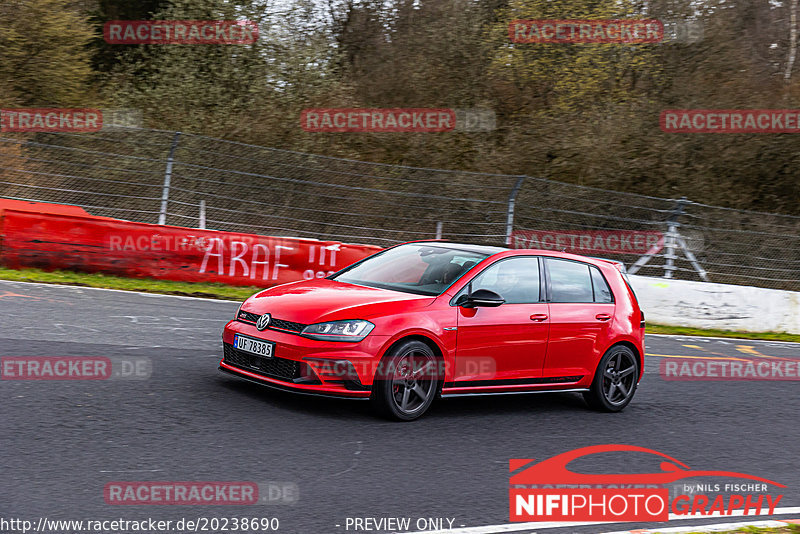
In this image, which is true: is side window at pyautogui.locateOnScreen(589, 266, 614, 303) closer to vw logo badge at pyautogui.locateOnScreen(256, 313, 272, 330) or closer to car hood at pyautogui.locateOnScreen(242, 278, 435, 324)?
car hood at pyautogui.locateOnScreen(242, 278, 435, 324)

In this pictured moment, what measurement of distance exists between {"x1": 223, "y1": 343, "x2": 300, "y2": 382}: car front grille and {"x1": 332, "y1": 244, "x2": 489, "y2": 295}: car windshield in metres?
1.26

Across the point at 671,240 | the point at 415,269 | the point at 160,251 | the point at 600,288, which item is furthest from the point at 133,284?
the point at 671,240

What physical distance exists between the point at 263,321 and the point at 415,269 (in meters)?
1.59

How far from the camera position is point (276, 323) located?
7246 mm

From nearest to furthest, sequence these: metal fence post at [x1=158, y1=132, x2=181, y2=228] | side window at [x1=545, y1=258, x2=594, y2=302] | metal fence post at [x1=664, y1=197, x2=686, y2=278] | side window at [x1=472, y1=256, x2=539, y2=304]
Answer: side window at [x1=472, y1=256, x2=539, y2=304] → side window at [x1=545, y1=258, x2=594, y2=302] → metal fence post at [x1=158, y1=132, x2=181, y2=228] → metal fence post at [x1=664, y1=197, x2=686, y2=278]

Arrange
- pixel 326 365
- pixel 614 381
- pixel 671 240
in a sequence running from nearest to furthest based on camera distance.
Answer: pixel 326 365, pixel 614 381, pixel 671 240

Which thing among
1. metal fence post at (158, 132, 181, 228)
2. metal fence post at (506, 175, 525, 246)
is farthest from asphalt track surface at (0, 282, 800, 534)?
metal fence post at (506, 175, 525, 246)

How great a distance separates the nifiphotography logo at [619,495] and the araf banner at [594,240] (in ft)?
35.8

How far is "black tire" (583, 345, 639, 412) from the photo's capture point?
28.2 feet

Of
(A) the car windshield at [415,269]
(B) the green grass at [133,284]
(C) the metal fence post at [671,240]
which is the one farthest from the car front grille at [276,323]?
(C) the metal fence post at [671,240]

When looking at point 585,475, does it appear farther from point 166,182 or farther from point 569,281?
point 166,182

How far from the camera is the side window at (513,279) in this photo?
7.98 meters

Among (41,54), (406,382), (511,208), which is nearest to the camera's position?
(406,382)

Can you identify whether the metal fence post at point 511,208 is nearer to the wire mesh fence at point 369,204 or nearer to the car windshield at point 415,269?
the wire mesh fence at point 369,204
